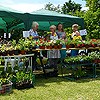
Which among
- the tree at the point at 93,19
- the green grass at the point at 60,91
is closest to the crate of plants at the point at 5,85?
the green grass at the point at 60,91

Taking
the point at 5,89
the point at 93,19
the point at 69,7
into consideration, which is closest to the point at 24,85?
the point at 5,89

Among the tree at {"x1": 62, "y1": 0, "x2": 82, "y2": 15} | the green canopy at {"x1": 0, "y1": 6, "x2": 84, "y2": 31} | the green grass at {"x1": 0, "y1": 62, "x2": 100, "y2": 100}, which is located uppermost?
the tree at {"x1": 62, "y1": 0, "x2": 82, "y2": 15}

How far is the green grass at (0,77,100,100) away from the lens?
4.48 meters

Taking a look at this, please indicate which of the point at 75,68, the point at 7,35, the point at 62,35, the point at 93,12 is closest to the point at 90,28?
the point at 93,12

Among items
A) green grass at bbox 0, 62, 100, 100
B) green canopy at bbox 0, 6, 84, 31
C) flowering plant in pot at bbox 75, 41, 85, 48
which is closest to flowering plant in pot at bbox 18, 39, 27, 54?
green grass at bbox 0, 62, 100, 100

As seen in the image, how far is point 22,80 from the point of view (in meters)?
5.20

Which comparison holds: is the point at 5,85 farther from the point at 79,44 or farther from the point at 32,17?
the point at 32,17

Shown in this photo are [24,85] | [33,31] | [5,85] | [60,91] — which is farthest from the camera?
[33,31]

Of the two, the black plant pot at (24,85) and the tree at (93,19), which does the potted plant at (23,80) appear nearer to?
the black plant pot at (24,85)

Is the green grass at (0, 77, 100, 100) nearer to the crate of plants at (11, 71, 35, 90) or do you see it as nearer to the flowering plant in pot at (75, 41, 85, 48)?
the crate of plants at (11, 71, 35, 90)

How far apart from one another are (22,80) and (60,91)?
84cm

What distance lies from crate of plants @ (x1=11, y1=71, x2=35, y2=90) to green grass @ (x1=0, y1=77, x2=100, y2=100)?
15 cm

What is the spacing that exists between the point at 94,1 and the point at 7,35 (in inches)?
222

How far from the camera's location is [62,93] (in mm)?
4754
